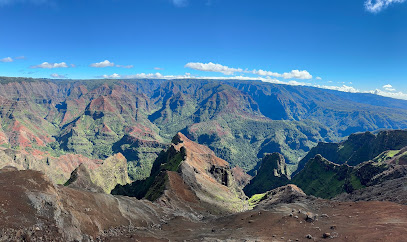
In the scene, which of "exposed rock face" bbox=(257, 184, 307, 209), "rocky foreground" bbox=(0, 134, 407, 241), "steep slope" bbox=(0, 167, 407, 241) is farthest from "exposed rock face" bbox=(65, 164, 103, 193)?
"exposed rock face" bbox=(257, 184, 307, 209)

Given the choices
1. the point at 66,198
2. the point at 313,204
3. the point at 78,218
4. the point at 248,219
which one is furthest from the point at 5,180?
the point at 313,204

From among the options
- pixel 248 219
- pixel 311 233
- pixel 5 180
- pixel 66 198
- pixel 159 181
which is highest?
pixel 5 180

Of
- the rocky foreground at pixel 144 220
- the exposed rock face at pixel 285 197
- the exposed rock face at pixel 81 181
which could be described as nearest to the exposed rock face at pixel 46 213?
the rocky foreground at pixel 144 220

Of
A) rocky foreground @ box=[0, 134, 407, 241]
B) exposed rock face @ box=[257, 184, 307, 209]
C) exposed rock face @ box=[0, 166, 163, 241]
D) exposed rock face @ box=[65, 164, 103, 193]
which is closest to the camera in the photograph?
exposed rock face @ box=[0, 166, 163, 241]

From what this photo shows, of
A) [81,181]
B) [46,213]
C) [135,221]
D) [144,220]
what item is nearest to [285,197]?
[144,220]

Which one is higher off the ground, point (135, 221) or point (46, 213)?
point (46, 213)

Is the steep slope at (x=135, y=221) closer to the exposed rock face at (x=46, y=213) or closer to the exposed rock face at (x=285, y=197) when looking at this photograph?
the exposed rock face at (x=46, y=213)

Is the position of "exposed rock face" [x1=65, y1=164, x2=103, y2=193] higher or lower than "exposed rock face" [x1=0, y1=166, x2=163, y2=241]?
lower

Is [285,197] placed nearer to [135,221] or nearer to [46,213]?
[135,221]

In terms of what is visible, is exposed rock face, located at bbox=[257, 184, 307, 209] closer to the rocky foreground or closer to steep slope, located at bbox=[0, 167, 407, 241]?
steep slope, located at bbox=[0, 167, 407, 241]

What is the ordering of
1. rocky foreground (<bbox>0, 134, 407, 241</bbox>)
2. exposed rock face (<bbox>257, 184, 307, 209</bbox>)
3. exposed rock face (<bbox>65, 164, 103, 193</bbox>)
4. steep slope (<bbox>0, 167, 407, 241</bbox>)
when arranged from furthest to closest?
exposed rock face (<bbox>65, 164, 103, 193</bbox>)
exposed rock face (<bbox>257, 184, 307, 209</bbox>)
rocky foreground (<bbox>0, 134, 407, 241</bbox>)
steep slope (<bbox>0, 167, 407, 241</bbox>)

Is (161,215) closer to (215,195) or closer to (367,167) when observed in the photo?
(215,195)
